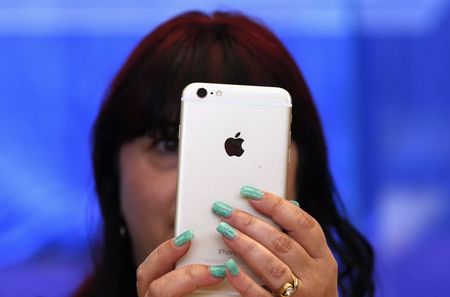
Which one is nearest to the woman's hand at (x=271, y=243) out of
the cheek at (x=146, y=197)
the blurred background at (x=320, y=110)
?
the cheek at (x=146, y=197)

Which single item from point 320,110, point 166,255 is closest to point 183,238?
point 166,255

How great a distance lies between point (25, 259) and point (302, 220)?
0.76 m

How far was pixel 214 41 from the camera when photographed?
877 mm

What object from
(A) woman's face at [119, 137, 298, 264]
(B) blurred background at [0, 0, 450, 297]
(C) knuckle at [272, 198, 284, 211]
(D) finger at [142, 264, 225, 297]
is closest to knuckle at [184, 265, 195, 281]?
(D) finger at [142, 264, 225, 297]

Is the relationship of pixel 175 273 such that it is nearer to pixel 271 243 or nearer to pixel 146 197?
pixel 271 243

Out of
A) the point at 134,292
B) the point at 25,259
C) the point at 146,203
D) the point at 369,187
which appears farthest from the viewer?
the point at 369,187

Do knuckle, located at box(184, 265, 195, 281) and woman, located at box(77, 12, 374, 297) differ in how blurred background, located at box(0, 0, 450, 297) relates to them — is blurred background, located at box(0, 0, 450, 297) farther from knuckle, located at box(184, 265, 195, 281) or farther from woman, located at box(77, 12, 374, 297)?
knuckle, located at box(184, 265, 195, 281)

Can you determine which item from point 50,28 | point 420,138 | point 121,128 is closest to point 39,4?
point 50,28

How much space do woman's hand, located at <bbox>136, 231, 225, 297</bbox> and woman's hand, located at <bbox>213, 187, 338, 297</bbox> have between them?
26 millimetres

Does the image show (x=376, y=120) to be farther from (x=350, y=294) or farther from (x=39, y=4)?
(x=39, y=4)

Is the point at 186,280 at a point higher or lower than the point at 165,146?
lower

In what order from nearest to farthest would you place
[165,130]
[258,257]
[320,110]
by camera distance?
[258,257], [165,130], [320,110]

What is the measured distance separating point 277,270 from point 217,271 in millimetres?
64

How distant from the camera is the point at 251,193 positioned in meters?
0.63
